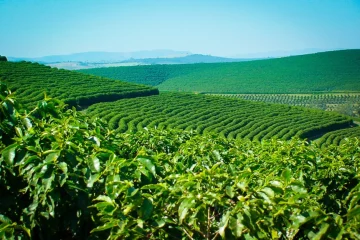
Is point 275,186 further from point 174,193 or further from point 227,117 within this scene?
point 227,117

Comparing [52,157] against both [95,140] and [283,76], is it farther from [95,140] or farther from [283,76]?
[283,76]

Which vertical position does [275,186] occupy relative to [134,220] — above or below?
above

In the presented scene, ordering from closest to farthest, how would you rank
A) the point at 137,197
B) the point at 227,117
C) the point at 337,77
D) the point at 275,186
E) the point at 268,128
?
the point at 137,197 → the point at 275,186 → the point at 268,128 → the point at 227,117 → the point at 337,77

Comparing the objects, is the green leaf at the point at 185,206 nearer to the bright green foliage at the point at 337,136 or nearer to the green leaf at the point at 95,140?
the green leaf at the point at 95,140

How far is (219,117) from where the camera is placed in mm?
46469

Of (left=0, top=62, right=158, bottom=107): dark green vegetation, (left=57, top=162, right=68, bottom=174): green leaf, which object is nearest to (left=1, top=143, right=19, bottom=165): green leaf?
(left=57, top=162, right=68, bottom=174): green leaf

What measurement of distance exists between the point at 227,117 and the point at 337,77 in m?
98.2

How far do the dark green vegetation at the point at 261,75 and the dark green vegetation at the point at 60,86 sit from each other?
66.9m

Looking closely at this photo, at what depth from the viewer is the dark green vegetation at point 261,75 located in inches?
4759

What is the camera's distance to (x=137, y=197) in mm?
2375

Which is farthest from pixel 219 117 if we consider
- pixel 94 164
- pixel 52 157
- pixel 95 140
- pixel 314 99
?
pixel 314 99

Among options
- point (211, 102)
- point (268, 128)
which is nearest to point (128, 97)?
point (211, 102)

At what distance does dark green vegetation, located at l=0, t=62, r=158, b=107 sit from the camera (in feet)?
140

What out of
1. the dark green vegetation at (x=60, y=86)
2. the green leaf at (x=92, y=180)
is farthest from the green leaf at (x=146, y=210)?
the dark green vegetation at (x=60, y=86)
